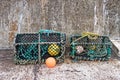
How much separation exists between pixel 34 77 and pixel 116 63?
1927 millimetres

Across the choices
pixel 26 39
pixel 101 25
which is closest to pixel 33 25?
pixel 26 39

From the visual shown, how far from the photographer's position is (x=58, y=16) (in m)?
6.18

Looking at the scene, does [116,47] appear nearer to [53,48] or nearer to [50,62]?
[53,48]

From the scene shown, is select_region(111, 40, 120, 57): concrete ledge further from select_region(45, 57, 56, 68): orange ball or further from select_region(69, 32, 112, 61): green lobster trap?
select_region(45, 57, 56, 68): orange ball

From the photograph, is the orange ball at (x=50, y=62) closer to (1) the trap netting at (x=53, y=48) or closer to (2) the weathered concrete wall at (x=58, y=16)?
(1) the trap netting at (x=53, y=48)

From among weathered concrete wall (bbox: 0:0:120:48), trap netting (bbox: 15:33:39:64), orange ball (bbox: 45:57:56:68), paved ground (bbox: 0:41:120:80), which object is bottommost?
paved ground (bbox: 0:41:120:80)

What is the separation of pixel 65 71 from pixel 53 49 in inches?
24.0

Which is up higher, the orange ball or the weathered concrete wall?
the weathered concrete wall

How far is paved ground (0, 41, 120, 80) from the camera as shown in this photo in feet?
15.2

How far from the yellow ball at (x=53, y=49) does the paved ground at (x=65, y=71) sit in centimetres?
28

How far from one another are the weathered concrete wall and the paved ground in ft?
3.33

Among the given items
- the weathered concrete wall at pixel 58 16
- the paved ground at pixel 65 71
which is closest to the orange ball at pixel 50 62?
the paved ground at pixel 65 71

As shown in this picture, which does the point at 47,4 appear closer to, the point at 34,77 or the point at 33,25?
the point at 33,25

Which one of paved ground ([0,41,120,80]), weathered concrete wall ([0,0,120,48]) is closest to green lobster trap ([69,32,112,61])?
paved ground ([0,41,120,80])
